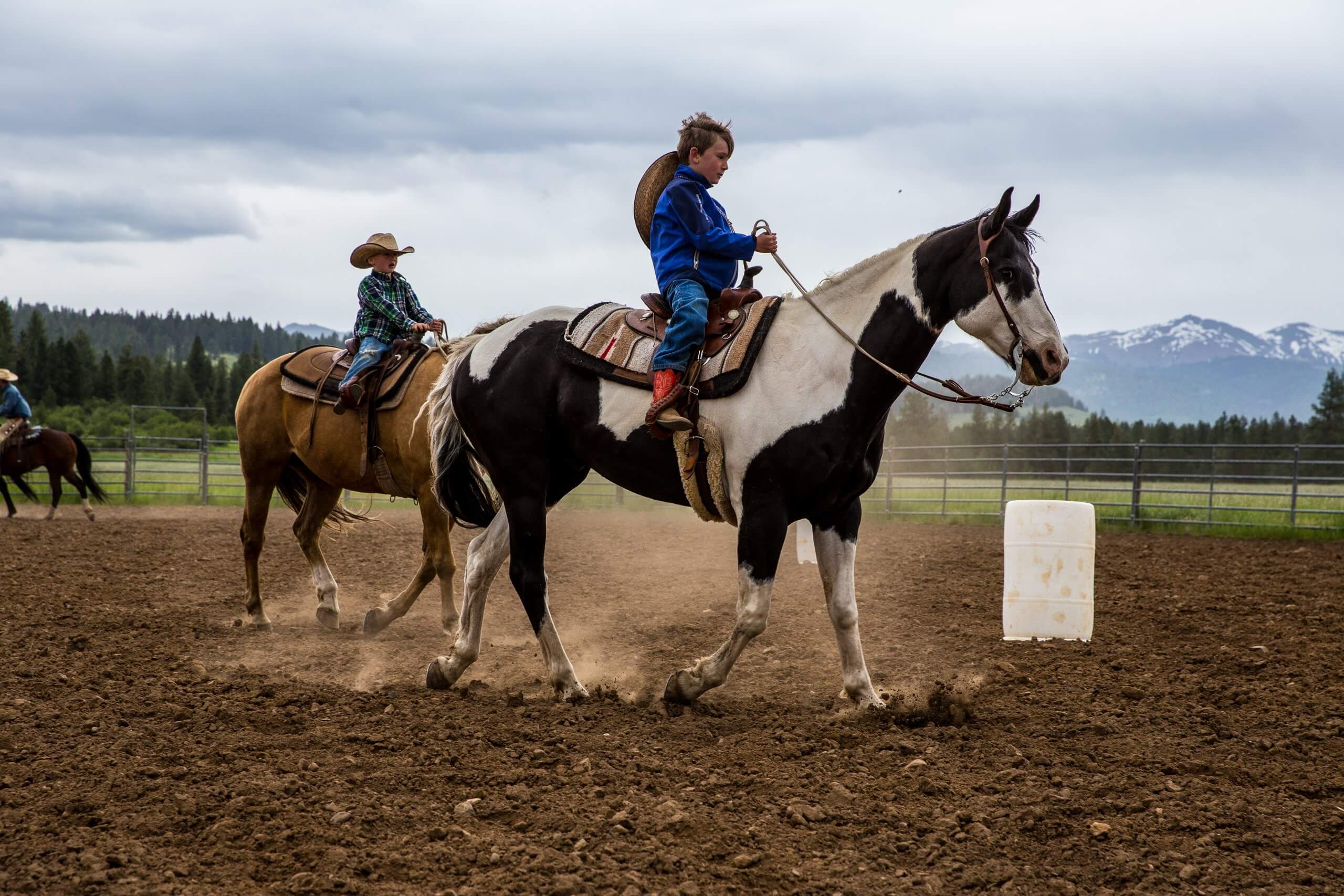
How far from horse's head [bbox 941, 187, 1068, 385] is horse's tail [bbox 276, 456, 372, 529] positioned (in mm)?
4775

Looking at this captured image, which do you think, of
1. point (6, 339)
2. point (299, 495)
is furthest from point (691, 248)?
point (6, 339)

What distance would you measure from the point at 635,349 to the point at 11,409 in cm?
1583

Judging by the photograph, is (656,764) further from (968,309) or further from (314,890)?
(968,309)

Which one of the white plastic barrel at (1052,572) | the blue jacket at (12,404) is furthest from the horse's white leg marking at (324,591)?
the blue jacket at (12,404)

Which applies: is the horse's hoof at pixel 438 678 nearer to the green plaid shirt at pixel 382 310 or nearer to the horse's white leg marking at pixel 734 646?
the horse's white leg marking at pixel 734 646

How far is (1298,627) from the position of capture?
684 centimetres

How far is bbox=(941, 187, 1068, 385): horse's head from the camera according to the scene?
→ 13.0 ft

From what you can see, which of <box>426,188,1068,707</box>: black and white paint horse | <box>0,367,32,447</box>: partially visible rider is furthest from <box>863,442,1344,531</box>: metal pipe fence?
<box>0,367,32,447</box>: partially visible rider

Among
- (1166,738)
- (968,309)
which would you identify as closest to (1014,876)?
(1166,738)

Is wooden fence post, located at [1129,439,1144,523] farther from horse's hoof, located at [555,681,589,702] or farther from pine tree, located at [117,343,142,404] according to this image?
pine tree, located at [117,343,142,404]

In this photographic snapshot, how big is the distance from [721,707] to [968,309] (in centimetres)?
197

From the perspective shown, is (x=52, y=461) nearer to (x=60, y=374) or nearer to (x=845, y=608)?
(x=845, y=608)

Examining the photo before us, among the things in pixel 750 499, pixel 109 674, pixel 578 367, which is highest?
pixel 578 367

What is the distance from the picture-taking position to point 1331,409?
66.0 metres
